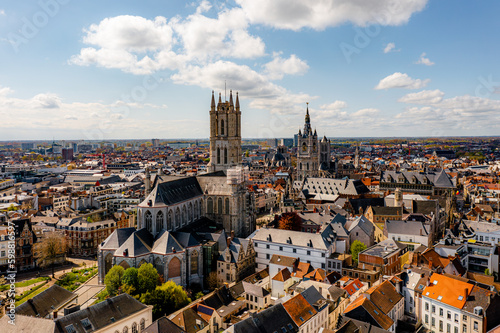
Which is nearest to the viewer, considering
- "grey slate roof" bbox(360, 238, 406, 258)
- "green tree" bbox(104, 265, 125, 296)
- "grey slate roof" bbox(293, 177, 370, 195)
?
"green tree" bbox(104, 265, 125, 296)

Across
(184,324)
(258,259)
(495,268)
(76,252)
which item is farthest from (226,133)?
(495,268)

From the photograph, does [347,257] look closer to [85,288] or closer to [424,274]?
[424,274]

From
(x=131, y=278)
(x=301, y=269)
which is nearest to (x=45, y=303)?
(x=131, y=278)

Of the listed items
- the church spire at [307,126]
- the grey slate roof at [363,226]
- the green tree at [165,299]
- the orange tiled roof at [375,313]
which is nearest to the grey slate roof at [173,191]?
the green tree at [165,299]

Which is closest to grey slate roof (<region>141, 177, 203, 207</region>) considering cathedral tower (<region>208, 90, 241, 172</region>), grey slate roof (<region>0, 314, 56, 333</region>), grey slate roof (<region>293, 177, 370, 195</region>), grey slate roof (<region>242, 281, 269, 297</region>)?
cathedral tower (<region>208, 90, 241, 172</region>)

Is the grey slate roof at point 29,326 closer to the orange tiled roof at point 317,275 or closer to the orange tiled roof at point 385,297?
the orange tiled roof at point 317,275

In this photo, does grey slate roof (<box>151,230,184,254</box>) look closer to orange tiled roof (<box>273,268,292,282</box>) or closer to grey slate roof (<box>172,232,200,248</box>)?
grey slate roof (<box>172,232,200,248</box>)

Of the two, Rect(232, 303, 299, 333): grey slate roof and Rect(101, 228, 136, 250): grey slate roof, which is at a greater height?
Rect(101, 228, 136, 250): grey slate roof

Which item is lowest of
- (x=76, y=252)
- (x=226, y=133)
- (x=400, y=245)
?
(x=76, y=252)

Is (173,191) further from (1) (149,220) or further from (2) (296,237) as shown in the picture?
(2) (296,237)
